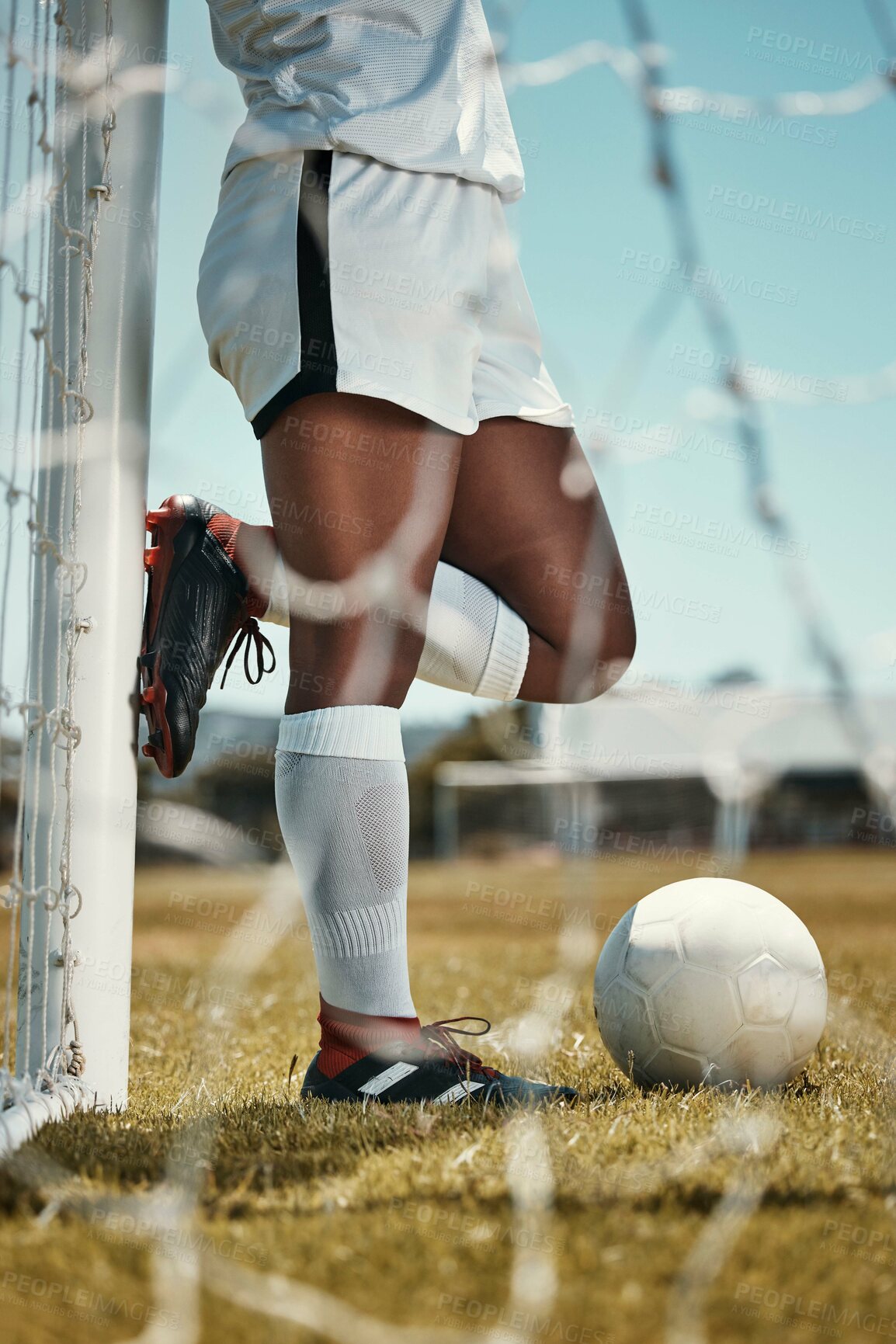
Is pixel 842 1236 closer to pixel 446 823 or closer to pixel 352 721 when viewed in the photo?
pixel 352 721

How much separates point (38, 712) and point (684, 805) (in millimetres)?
24772

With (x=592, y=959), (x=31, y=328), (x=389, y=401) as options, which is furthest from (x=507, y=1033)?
(x=592, y=959)

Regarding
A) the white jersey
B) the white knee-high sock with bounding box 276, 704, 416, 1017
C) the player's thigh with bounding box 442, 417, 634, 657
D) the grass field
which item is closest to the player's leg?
the white knee-high sock with bounding box 276, 704, 416, 1017

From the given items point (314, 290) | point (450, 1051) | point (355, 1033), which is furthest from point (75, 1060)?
point (314, 290)

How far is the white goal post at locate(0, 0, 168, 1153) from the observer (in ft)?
4.88

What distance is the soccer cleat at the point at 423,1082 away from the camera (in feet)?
4.71

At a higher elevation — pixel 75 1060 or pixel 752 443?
pixel 752 443

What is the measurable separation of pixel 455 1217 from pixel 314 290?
43.0 inches

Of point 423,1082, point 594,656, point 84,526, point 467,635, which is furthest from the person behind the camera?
point 594,656

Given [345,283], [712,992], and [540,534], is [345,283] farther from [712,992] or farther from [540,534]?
[712,992]

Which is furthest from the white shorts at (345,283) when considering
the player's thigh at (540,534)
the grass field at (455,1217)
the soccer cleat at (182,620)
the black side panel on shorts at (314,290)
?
the grass field at (455,1217)

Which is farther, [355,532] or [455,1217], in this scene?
[355,532]

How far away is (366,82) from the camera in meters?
1.51

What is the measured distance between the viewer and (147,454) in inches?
65.1
